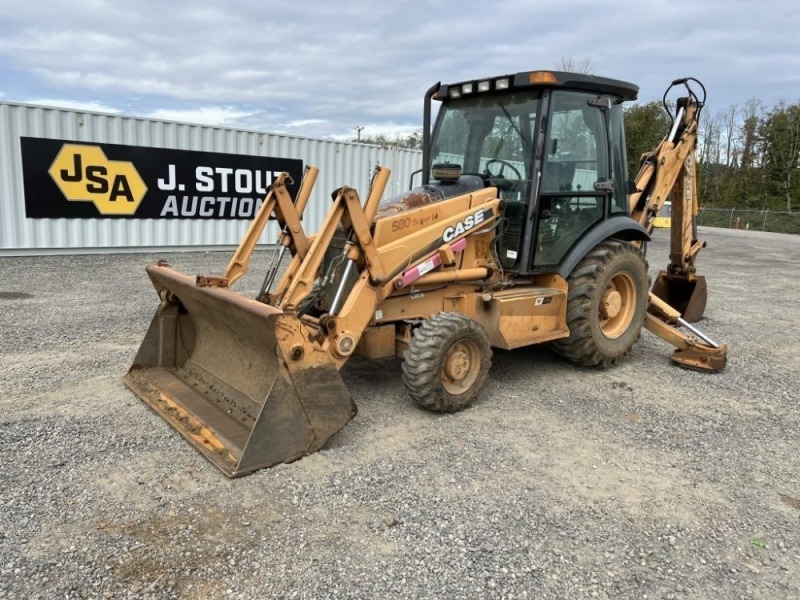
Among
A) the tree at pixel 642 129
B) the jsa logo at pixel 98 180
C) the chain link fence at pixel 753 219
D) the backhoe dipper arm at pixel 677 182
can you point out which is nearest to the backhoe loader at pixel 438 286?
the backhoe dipper arm at pixel 677 182

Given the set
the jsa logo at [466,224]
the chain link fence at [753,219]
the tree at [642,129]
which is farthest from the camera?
the chain link fence at [753,219]

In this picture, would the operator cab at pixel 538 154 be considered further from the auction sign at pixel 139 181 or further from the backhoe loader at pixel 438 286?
the auction sign at pixel 139 181

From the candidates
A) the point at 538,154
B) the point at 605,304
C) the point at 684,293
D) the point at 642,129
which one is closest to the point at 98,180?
the point at 538,154

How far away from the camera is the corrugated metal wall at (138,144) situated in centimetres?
1104

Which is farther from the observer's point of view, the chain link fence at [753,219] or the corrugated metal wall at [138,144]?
the chain link fence at [753,219]

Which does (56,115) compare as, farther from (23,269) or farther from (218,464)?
(218,464)

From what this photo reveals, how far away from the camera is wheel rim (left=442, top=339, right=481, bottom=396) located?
14.8 ft

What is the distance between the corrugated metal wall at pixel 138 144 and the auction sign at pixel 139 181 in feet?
0.45

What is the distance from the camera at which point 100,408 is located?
4434 mm

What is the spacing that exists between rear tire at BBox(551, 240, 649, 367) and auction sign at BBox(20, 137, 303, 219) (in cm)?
936

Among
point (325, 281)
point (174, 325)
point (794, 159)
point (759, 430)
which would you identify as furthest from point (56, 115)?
point (794, 159)

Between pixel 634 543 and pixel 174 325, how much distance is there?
147 inches

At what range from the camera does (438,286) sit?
16.3ft

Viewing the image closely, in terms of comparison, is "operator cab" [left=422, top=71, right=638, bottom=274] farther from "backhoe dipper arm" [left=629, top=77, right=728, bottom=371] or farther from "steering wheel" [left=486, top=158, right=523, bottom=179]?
"backhoe dipper arm" [left=629, top=77, right=728, bottom=371]
